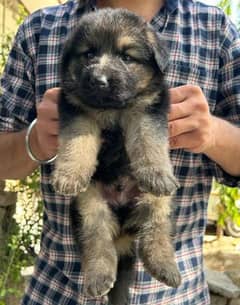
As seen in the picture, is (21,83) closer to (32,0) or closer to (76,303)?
(76,303)

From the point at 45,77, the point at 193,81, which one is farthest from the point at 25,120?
the point at 193,81

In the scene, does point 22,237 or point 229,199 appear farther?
point 229,199

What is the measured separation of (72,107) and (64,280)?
0.64 meters

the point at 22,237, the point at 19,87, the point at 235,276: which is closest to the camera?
the point at 19,87

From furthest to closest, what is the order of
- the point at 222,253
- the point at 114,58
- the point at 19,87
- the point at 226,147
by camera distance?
the point at 222,253 < the point at 19,87 < the point at 226,147 < the point at 114,58

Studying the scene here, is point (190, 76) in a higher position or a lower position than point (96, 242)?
higher

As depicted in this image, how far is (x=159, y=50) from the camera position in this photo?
156 centimetres

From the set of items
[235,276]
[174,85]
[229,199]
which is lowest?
[235,276]

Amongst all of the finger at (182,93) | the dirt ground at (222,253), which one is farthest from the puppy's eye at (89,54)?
the dirt ground at (222,253)

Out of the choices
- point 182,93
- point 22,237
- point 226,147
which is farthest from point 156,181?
point 22,237

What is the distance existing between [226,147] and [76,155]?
54 centimetres

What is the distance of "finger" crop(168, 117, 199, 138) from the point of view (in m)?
1.60

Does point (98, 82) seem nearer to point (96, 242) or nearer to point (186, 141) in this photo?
point (186, 141)

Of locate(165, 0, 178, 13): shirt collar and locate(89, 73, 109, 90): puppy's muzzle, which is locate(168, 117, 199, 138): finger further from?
locate(165, 0, 178, 13): shirt collar
